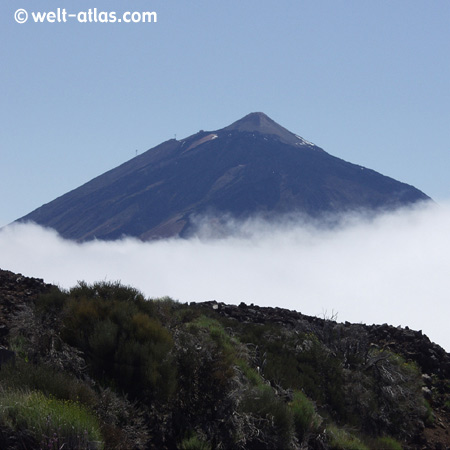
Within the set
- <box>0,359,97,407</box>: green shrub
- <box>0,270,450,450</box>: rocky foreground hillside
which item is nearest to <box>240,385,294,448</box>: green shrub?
<box>0,270,450,450</box>: rocky foreground hillside

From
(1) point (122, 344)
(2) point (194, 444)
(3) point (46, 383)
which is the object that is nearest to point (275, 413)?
(2) point (194, 444)

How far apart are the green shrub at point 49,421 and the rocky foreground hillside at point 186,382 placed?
15 mm

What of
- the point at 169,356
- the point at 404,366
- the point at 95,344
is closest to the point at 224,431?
the point at 169,356

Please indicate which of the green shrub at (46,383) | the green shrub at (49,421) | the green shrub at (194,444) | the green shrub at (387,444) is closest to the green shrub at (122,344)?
the green shrub at (194,444)

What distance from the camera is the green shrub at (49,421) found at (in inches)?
283

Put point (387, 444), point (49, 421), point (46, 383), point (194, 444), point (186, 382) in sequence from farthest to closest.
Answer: point (387, 444)
point (186, 382)
point (194, 444)
point (46, 383)
point (49, 421)

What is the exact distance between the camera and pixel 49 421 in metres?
7.24

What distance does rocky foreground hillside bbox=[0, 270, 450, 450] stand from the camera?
8.18 m

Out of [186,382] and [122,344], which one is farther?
[186,382]

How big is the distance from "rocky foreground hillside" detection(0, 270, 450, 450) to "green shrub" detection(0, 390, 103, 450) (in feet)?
0.05

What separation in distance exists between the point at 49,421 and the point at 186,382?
327cm

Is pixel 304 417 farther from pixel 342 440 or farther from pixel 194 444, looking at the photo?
pixel 194 444

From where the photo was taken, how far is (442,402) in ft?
55.0

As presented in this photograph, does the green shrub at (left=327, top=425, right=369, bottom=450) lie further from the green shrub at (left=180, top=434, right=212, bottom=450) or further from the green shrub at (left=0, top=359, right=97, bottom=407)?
the green shrub at (left=0, top=359, right=97, bottom=407)
